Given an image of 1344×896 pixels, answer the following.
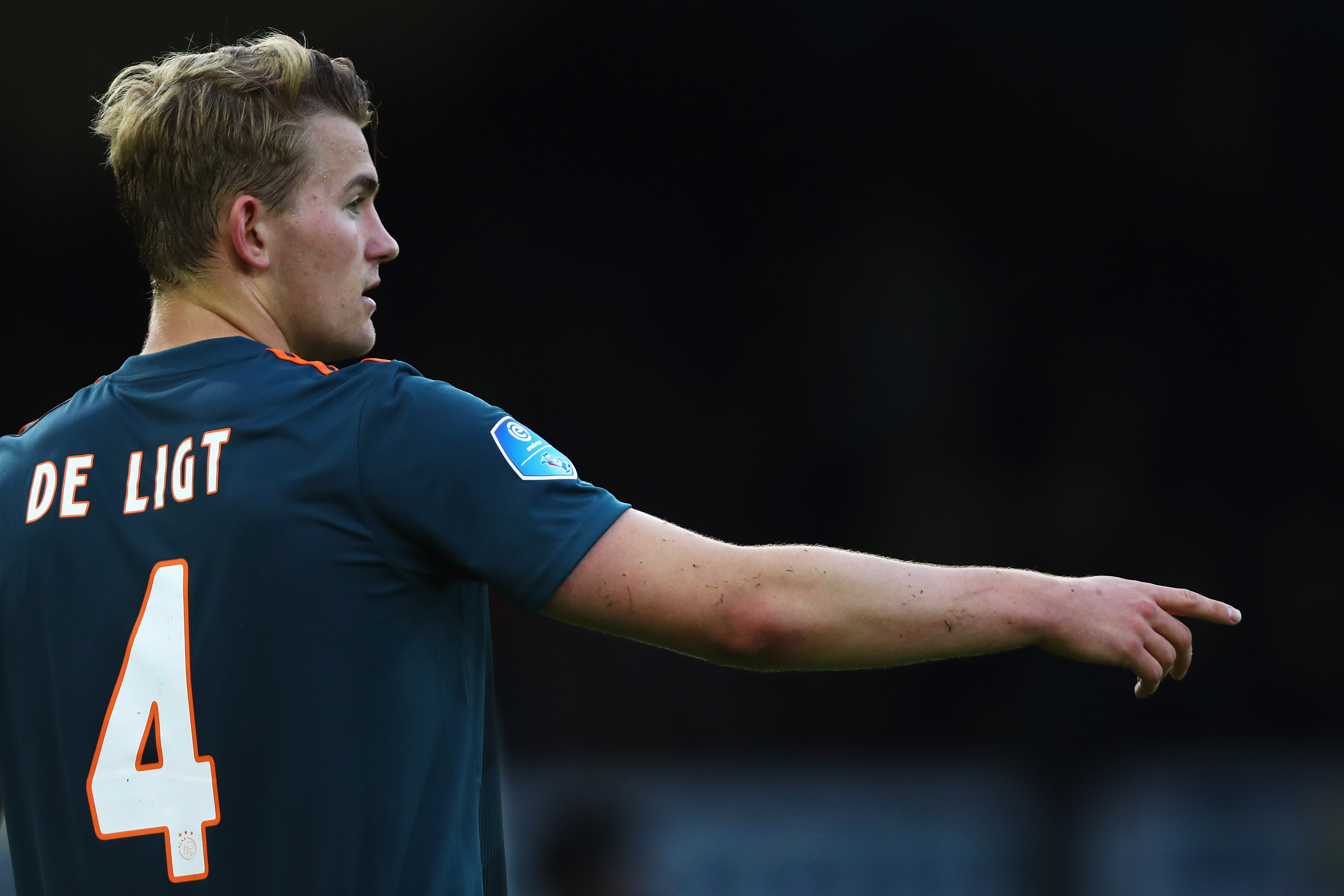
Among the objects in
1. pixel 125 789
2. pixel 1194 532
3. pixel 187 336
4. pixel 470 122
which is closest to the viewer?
pixel 125 789

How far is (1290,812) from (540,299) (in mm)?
4753

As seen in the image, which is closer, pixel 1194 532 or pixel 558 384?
pixel 1194 532

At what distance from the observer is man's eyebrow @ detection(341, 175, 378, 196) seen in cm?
172

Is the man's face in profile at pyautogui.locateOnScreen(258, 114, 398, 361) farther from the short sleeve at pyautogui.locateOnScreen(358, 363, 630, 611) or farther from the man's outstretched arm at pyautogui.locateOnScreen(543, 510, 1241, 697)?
the man's outstretched arm at pyautogui.locateOnScreen(543, 510, 1241, 697)

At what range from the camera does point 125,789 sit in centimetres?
148

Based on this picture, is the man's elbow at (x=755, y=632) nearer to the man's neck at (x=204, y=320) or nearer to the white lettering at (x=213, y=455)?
the white lettering at (x=213, y=455)

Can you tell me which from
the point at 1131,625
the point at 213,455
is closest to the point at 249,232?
the point at 213,455

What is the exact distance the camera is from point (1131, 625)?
1532 mm

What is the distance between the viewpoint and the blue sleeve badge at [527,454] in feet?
4.76

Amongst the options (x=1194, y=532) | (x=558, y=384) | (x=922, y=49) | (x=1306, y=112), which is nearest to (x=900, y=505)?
(x=1194, y=532)

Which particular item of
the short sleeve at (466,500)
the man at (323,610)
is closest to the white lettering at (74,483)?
the man at (323,610)

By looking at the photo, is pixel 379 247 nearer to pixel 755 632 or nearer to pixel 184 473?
pixel 184 473

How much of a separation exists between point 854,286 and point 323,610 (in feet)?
20.5

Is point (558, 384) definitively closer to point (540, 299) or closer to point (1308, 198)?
point (540, 299)
